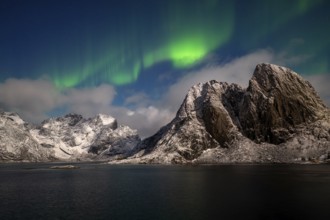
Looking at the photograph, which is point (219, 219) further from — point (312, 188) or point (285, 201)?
point (312, 188)

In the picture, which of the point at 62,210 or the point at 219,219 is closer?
the point at 219,219

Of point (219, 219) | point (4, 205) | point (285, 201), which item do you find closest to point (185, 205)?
point (219, 219)

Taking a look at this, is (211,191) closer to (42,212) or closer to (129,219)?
(129,219)

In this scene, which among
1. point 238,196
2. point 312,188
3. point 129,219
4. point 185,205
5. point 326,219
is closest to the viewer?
point 326,219

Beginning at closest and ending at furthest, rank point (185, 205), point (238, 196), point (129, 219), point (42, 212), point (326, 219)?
1. point (326, 219)
2. point (129, 219)
3. point (42, 212)
4. point (185, 205)
5. point (238, 196)

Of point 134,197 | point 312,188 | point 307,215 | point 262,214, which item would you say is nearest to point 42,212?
point 134,197

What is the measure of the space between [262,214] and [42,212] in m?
48.9

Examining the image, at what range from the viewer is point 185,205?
7744 cm

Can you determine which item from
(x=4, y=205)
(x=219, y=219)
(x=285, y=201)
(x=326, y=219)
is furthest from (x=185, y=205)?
(x=4, y=205)

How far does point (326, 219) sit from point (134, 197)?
5362 centimetres

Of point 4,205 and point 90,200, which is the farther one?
point 90,200

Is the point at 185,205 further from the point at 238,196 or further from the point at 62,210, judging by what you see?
the point at 62,210

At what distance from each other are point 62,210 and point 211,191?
4807 centimetres

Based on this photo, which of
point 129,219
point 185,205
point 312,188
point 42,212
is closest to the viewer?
point 129,219
